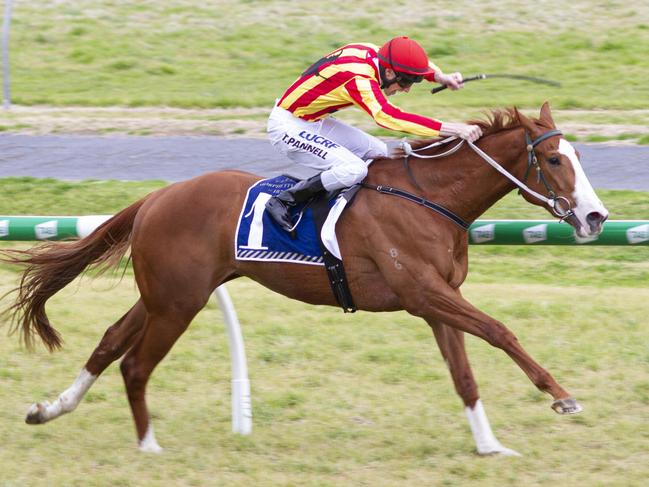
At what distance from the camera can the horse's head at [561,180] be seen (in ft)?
17.8

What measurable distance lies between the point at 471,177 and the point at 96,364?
2259mm

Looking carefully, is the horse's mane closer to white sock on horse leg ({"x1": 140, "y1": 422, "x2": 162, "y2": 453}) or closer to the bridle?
the bridle

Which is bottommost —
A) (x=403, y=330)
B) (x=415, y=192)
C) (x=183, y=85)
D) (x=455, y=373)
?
(x=183, y=85)

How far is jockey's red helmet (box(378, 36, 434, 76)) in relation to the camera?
5734 millimetres

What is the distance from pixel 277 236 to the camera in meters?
5.87

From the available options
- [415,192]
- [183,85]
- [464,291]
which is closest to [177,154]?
[183,85]

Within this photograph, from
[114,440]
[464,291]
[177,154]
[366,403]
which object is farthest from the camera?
[177,154]

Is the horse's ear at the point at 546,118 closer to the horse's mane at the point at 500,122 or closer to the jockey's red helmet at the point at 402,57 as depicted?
the horse's mane at the point at 500,122

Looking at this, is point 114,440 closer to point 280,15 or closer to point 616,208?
point 616,208

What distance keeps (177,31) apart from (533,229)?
13.7 m

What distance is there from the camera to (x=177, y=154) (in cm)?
1286

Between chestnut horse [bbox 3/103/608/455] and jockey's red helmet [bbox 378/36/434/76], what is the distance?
1.38 feet

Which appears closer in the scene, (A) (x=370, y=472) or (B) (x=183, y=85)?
(A) (x=370, y=472)

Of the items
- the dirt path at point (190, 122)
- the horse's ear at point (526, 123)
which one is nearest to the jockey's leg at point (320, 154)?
the horse's ear at point (526, 123)
